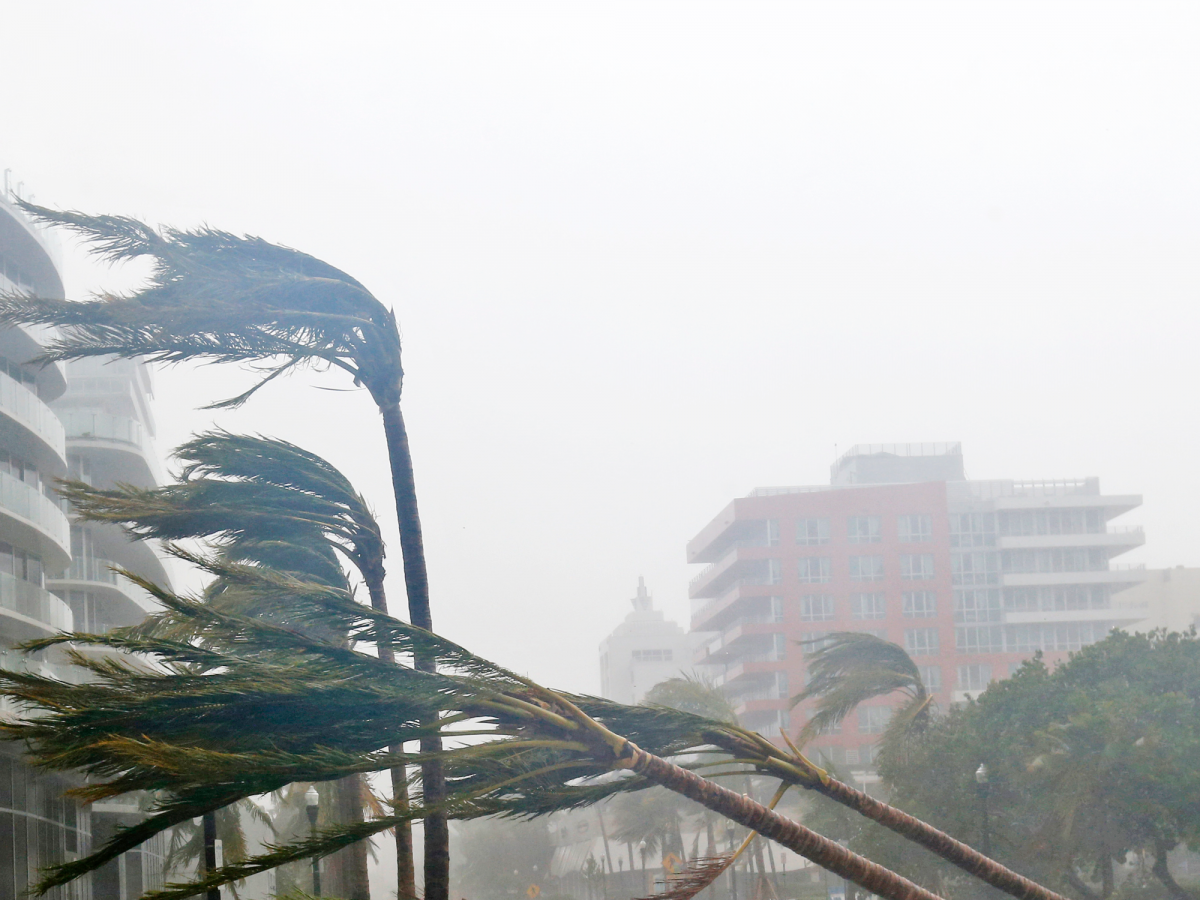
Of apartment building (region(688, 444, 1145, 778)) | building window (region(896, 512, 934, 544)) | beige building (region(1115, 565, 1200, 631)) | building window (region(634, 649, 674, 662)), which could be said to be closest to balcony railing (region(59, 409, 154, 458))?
apartment building (region(688, 444, 1145, 778))

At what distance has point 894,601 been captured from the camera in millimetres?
84500

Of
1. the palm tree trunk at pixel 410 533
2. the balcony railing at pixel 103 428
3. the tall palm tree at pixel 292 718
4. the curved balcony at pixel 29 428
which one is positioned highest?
the balcony railing at pixel 103 428

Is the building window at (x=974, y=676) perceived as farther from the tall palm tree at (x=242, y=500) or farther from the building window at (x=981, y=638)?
the tall palm tree at (x=242, y=500)

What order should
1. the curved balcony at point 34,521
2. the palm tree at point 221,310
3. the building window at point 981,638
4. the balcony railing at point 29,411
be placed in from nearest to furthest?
the palm tree at point 221,310
the curved balcony at point 34,521
the balcony railing at point 29,411
the building window at point 981,638

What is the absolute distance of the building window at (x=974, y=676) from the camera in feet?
275

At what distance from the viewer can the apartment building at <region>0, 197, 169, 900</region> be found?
23.9m

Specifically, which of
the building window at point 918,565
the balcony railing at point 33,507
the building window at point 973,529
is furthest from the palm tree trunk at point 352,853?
the building window at point 973,529

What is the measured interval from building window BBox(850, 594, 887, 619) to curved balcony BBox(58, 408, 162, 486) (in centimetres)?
5371

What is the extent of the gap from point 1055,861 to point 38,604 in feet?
69.8

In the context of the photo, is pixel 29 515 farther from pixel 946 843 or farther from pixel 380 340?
pixel 946 843

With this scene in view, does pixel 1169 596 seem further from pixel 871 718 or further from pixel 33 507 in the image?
pixel 33 507

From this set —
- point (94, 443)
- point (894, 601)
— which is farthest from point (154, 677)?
point (894, 601)

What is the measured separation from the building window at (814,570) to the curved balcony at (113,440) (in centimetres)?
5288

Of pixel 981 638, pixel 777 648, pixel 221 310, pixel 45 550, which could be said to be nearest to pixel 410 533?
pixel 221 310
